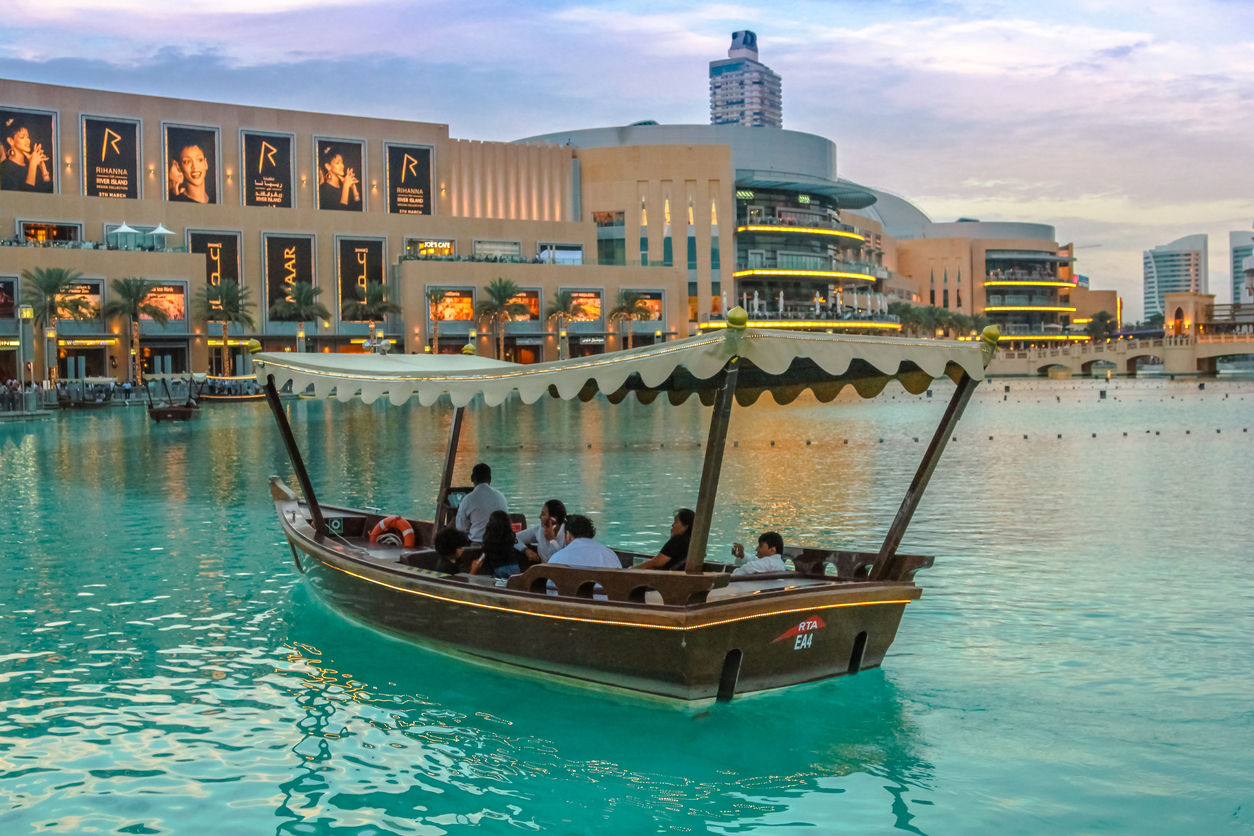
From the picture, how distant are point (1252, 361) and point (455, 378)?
191m

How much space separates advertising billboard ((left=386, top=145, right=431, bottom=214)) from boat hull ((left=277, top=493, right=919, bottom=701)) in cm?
9023

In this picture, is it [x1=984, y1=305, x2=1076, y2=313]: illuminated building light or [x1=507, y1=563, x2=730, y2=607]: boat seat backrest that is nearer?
[x1=507, y1=563, x2=730, y2=607]: boat seat backrest

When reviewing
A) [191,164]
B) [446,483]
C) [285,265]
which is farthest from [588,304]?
[446,483]

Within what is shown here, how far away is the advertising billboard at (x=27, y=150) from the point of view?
8206 centimetres

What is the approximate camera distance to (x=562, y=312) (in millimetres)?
94375

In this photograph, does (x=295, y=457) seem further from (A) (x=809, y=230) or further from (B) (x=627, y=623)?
(A) (x=809, y=230)

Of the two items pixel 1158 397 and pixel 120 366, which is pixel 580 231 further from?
pixel 1158 397

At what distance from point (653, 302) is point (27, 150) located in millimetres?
50643

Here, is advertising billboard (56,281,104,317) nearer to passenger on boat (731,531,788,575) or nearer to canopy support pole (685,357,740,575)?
passenger on boat (731,531,788,575)

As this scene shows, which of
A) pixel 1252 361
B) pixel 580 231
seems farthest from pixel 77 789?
pixel 1252 361

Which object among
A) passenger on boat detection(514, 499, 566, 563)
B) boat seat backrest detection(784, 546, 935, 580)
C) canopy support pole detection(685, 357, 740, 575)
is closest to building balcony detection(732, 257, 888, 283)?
passenger on boat detection(514, 499, 566, 563)

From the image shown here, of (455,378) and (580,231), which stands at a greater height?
(580,231)

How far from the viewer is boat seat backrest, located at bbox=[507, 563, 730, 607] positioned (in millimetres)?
8133

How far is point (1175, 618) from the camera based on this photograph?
11273 mm
